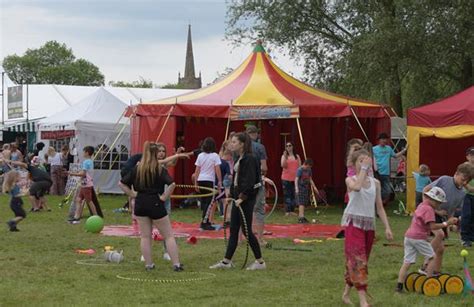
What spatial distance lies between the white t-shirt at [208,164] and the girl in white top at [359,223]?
683cm

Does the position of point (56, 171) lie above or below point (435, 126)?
below

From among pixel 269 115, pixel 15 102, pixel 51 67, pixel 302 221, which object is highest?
pixel 51 67

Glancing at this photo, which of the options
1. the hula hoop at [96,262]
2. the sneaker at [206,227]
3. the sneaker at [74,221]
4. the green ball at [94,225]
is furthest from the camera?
the sneaker at [74,221]

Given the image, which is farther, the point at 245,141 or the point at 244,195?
the point at 245,141

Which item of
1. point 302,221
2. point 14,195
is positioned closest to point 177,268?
point 14,195

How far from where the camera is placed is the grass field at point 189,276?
7.56 metres

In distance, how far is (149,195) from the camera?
9.16m

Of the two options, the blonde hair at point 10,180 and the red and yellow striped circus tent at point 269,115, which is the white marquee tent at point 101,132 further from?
the blonde hair at point 10,180

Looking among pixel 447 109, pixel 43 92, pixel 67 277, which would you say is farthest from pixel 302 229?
pixel 43 92

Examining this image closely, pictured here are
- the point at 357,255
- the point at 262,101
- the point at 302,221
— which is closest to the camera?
the point at 357,255

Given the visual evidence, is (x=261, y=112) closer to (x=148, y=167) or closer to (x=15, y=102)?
(x=148, y=167)

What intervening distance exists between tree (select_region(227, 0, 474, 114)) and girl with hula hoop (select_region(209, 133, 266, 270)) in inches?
560

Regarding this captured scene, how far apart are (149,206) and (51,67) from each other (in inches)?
3252

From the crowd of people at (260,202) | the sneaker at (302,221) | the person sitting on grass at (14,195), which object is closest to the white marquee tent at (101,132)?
the sneaker at (302,221)
